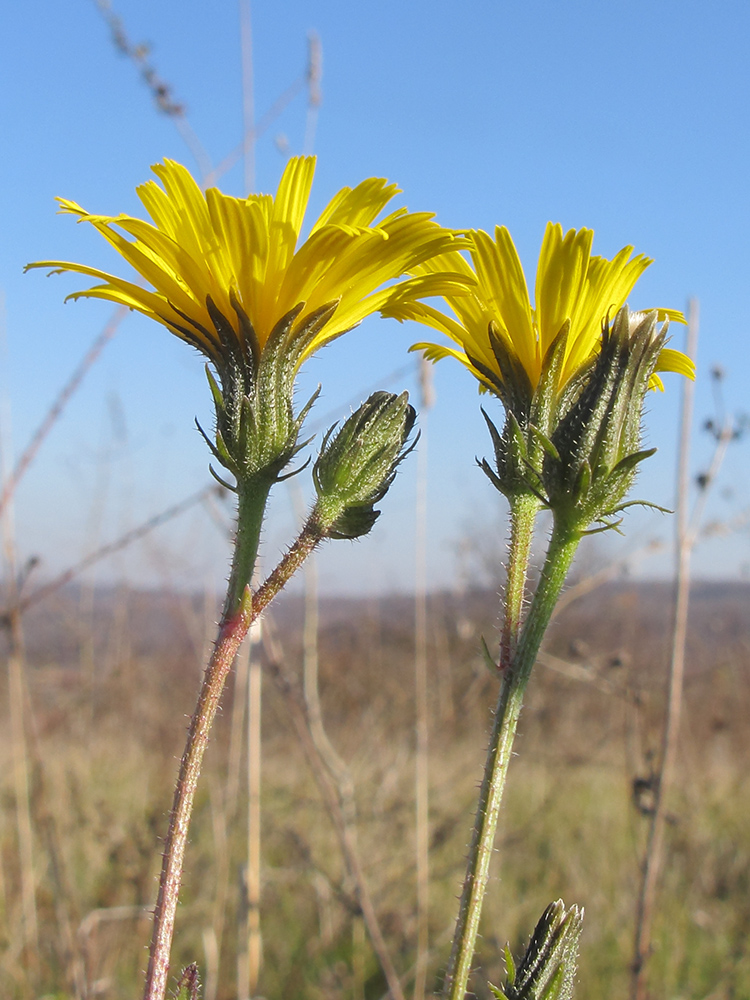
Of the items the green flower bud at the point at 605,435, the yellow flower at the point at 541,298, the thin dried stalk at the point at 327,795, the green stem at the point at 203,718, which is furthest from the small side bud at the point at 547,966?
the thin dried stalk at the point at 327,795

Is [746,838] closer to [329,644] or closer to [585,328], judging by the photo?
[585,328]

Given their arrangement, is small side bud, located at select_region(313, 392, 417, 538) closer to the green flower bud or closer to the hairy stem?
the hairy stem

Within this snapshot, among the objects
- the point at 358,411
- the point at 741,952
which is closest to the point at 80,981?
the point at 358,411

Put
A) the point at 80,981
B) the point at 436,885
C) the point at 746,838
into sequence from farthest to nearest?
the point at 746,838 → the point at 436,885 → the point at 80,981

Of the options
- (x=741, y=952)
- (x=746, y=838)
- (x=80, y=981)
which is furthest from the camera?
(x=746, y=838)

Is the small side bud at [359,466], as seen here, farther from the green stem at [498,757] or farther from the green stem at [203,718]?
the green stem at [498,757]

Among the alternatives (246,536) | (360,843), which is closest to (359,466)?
(246,536)

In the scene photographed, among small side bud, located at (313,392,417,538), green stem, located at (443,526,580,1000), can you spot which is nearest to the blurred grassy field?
small side bud, located at (313,392,417,538)

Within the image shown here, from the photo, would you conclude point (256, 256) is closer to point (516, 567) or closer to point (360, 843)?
point (516, 567)
